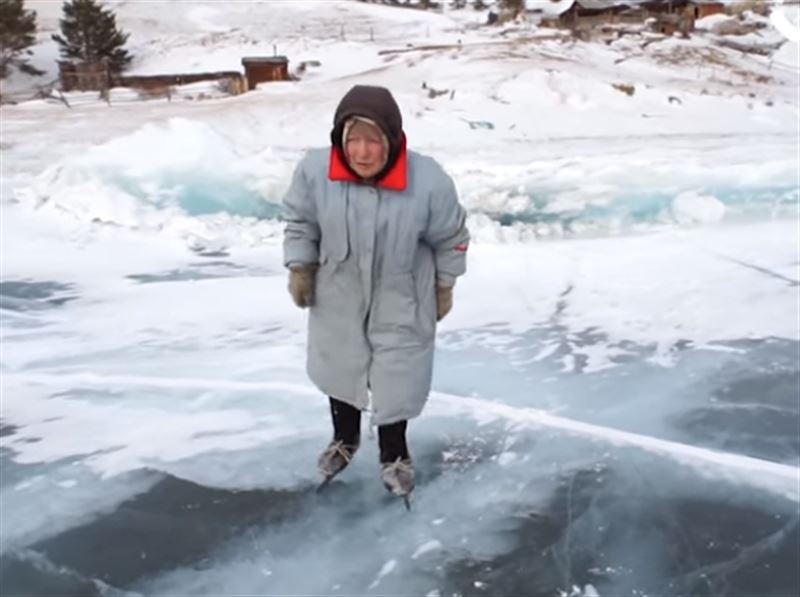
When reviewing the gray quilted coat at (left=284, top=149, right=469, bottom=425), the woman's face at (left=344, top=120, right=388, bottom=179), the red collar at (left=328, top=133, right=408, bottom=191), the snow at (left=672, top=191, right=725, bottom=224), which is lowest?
A: the snow at (left=672, top=191, right=725, bottom=224)

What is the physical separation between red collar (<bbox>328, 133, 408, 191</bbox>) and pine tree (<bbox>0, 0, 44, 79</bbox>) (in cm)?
1667

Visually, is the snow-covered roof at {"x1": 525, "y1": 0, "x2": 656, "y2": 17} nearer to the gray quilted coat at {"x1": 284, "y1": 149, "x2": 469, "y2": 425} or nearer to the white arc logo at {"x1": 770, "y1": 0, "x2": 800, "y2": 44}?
the white arc logo at {"x1": 770, "y1": 0, "x2": 800, "y2": 44}

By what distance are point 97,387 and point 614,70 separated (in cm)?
1215

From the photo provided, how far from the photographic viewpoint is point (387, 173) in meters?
2.32

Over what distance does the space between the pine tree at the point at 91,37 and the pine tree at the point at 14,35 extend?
65cm

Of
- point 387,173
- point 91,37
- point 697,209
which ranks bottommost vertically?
point 697,209

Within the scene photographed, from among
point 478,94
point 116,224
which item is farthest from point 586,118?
point 116,224

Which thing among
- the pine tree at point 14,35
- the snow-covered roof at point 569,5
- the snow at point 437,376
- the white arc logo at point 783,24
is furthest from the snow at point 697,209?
the snow-covered roof at point 569,5

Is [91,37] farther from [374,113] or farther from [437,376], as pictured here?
[374,113]

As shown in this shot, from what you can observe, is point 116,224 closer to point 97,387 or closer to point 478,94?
point 97,387

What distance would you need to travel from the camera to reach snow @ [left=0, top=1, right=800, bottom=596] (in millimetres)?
2645

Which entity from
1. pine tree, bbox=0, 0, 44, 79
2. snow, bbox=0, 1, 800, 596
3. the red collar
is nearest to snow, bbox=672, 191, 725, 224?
snow, bbox=0, 1, 800, 596

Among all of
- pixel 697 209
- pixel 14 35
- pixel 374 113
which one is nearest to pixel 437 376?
pixel 374 113

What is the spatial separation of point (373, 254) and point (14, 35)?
57.0 feet
